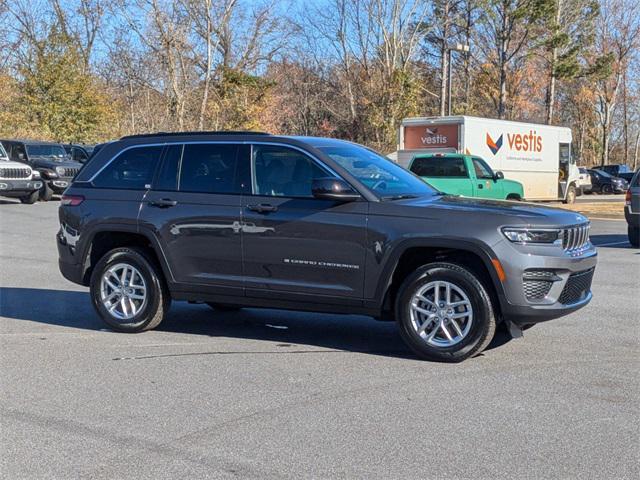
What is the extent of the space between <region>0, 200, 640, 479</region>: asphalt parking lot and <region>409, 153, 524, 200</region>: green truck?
37.7 feet

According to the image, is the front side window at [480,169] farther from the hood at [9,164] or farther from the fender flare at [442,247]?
the fender flare at [442,247]

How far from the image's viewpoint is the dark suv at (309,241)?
20.6ft

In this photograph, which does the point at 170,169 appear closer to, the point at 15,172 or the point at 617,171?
the point at 15,172

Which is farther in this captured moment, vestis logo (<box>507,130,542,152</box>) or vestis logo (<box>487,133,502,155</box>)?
vestis logo (<box>507,130,542,152</box>)

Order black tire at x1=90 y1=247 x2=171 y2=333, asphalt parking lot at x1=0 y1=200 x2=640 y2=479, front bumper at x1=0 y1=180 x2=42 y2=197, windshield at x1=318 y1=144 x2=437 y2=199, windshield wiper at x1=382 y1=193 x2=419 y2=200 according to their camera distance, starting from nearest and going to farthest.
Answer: asphalt parking lot at x1=0 y1=200 x2=640 y2=479, windshield wiper at x1=382 y1=193 x2=419 y2=200, windshield at x1=318 y1=144 x2=437 y2=199, black tire at x1=90 y1=247 x2=171 y2=333, front bumper at x1=0 y1=180 x2=42 y2=197

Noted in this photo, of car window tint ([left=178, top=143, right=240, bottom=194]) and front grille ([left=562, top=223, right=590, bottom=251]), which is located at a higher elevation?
car window tint ([left=178, top=143, right=240, bottom=194])

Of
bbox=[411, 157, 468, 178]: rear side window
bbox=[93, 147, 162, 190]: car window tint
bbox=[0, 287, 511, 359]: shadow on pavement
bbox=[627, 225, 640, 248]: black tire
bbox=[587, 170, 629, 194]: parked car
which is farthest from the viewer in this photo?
bbox=[587, 170, 629, 194]: parked car

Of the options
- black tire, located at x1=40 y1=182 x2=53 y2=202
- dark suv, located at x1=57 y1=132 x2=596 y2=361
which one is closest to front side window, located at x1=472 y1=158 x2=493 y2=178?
dark suv, located at x1=57 y1=132 x2=596 y2=361

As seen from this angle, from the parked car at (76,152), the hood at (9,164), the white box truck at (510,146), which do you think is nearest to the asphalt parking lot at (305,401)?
the white box truck at (510,146)

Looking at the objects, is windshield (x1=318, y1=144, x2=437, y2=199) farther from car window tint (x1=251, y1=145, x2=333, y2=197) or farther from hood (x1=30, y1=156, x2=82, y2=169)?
hood (x1=30, y1=156, x2=82, y2=169)

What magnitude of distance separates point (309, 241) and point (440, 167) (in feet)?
47.2

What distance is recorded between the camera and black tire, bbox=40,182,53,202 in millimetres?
26672

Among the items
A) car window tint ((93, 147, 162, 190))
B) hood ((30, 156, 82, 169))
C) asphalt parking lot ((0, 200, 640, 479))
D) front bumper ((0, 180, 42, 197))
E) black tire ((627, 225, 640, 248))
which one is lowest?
asphalt parking lot ((0, 200, 640, 479))

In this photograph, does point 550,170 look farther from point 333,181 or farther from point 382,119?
point 333,181
